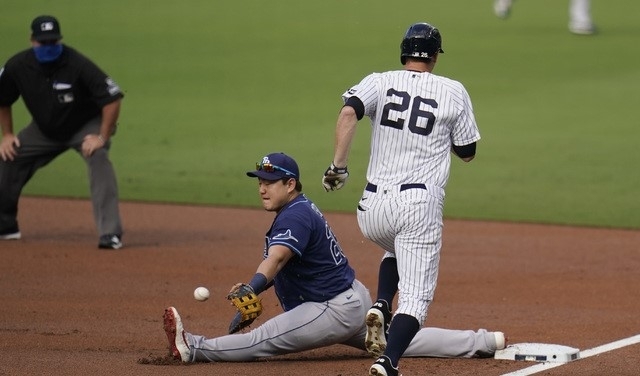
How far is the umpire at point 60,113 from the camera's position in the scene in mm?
10055

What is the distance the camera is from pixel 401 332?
5.71m

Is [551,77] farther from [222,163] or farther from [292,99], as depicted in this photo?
[222,163]

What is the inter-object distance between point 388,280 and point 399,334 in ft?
1.86

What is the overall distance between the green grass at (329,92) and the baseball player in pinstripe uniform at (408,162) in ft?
20.2

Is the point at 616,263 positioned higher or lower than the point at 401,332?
lower

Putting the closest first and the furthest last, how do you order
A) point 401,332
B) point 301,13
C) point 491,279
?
point 401,332
point 491,279
point 301,13

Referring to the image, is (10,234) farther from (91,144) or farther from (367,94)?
(367,94)

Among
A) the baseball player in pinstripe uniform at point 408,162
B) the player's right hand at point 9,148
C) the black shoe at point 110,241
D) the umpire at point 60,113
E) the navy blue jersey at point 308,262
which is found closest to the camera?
the baseball player in pinstripe uniform at point 408,162

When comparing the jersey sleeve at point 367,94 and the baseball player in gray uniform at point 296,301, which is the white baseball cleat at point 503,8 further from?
the jersey sleeve at point 367,94

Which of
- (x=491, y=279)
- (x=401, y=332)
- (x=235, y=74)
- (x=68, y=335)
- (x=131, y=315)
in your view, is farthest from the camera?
(x=235, y=74)

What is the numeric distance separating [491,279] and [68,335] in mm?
3478

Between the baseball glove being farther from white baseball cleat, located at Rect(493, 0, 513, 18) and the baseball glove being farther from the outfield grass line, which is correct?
white baseball cleat, located at Rect(493, 0, 513, 18)

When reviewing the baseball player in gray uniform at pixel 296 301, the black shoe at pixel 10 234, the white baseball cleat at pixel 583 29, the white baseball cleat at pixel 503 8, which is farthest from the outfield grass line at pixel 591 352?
the white baseball cleat at pixel 503 8

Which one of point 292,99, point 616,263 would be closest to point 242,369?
point 616,263
